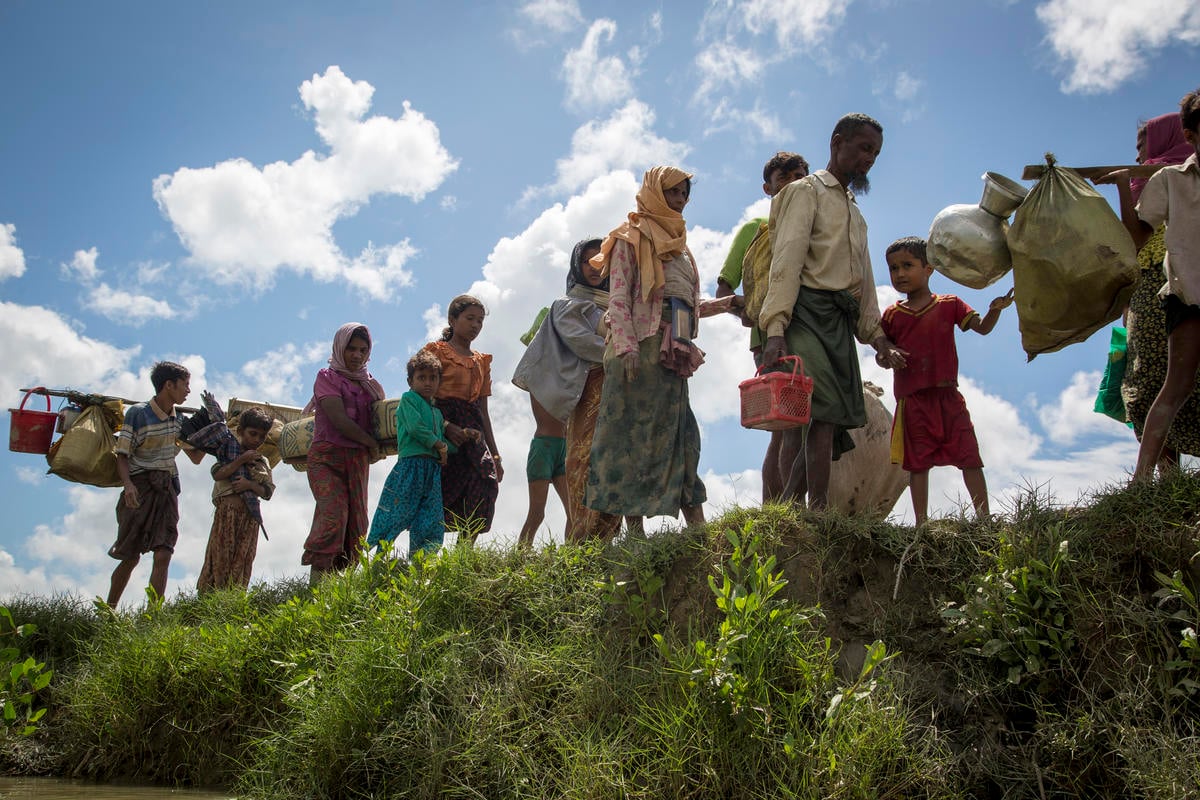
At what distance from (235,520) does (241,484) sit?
1.04 ft

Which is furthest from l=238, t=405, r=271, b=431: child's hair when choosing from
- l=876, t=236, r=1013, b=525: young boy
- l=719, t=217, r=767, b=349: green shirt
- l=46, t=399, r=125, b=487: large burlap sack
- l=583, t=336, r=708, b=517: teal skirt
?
l=876, t=236, r=1013, b=525: young boy

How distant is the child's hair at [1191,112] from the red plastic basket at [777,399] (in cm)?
193

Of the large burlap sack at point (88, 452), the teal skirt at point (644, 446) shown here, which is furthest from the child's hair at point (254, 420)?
the teal skirt at point (644, 446)

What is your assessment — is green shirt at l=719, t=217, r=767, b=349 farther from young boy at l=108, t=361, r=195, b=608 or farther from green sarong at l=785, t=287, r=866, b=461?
young boy at l=108, t=361, r=195, b=608

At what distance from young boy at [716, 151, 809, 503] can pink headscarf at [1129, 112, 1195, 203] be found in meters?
1.76

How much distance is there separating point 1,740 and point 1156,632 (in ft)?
19.0

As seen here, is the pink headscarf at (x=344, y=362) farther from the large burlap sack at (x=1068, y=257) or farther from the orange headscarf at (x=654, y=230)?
the large burlap sack at (x=1068, y=257)

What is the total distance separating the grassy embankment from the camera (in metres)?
3.42

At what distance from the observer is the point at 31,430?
27.2 ft

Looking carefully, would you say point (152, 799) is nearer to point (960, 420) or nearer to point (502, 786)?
point (502, 786)

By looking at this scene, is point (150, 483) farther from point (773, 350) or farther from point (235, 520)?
point (773, 350)

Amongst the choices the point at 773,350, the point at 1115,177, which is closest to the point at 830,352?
the point at 773,350

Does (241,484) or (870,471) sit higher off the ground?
(241,484)

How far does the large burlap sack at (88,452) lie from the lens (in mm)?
8070
